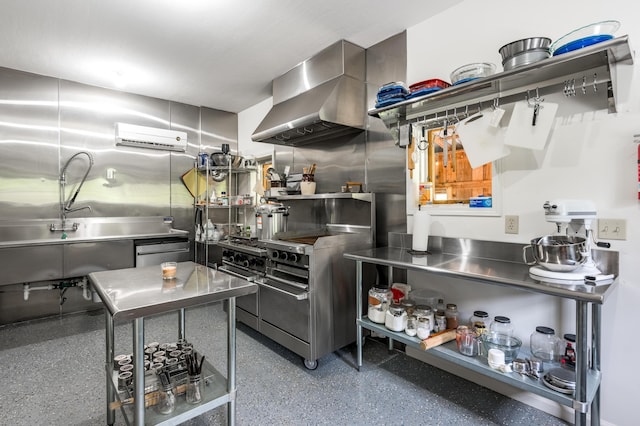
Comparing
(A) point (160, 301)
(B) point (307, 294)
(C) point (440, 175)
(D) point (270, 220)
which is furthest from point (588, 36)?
(D) point (270, 220)

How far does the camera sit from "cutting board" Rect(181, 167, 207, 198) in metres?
4.69

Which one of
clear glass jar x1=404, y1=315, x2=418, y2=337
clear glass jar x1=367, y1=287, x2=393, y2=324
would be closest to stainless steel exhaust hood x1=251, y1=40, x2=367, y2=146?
clear glass jar x1=367, y1=287, x2=393, y2=324

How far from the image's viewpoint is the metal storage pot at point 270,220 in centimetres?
305

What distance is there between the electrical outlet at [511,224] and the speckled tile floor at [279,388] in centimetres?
110

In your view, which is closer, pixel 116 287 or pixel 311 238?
pixel 116 287

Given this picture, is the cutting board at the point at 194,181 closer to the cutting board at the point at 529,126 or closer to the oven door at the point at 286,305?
the oven door at the point at 286,305

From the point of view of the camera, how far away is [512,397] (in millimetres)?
2064

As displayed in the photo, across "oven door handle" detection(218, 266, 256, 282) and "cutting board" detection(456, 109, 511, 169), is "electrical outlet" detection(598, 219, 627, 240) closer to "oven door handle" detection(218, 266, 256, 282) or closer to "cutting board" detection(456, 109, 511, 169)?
"cutting board" detection(456, 109, 511, 169)

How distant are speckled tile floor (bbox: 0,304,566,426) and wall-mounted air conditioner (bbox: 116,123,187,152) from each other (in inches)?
94.5

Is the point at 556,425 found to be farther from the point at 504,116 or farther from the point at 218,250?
the point at 218,250

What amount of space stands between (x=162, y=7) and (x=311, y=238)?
7.41 ft

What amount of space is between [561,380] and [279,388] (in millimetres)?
1660

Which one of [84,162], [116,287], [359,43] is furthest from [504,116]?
[84,162]

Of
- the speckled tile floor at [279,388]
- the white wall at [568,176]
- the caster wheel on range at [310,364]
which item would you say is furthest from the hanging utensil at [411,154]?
the caster wheel on range at [310,364]
